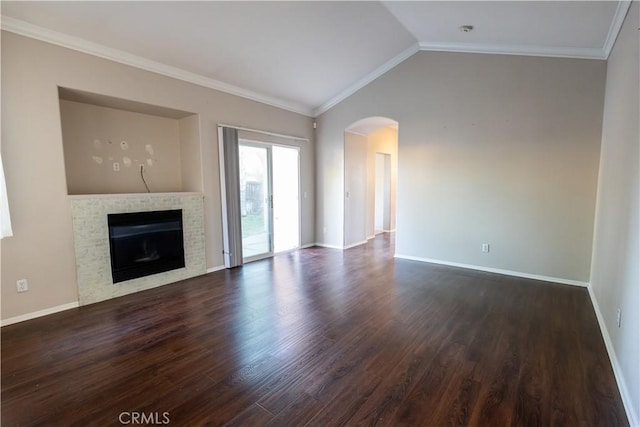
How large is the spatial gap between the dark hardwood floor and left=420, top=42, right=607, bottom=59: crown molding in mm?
3016

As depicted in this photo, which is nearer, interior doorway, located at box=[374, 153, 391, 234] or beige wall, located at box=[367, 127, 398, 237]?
beige wall, located at box=[367, 127, 398, 237]

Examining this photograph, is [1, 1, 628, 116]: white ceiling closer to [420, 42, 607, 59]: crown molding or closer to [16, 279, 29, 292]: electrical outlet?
[420, 42, 607, 59]: crown molding

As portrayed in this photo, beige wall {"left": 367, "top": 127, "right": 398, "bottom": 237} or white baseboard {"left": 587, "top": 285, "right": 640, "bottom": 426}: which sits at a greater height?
beige wall {"left": 367, "top": 127, "right": 398, "bottom": 237}

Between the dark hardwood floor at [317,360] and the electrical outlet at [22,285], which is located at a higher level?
the electrical outlet at [22,285]

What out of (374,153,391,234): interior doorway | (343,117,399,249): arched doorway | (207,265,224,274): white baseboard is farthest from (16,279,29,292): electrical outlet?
(374,153,391,234): interior doorway

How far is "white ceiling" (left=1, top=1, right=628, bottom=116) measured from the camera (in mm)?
3027

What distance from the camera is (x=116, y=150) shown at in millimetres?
4227

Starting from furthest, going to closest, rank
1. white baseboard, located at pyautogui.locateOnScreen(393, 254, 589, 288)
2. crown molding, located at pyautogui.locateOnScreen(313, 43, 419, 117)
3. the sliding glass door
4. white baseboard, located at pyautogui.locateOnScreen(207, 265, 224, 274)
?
the sliding glass door
crown molding, located at pyautogui.locateOnScreen(313, 43, 419, 117)
white baseboard, located at pyautogui.locateOnScreen(207, 265, 224, 274)
white baseboard, located at pyautogui.locateOnScreen(393, 254, 589, 288)

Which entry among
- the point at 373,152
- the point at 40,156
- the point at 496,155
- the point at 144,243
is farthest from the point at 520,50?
the point at 40,156

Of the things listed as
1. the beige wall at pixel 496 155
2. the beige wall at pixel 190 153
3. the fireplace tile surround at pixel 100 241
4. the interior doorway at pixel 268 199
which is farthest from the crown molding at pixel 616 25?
the fireplace tile surround at pixel 100 241

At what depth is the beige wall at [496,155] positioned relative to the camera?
4.00 meters

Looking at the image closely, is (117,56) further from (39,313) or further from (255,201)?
(39,313)

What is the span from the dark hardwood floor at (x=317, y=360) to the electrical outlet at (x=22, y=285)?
0.35 meters

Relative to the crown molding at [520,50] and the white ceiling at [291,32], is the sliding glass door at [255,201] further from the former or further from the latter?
the crown molding at [520,50]
